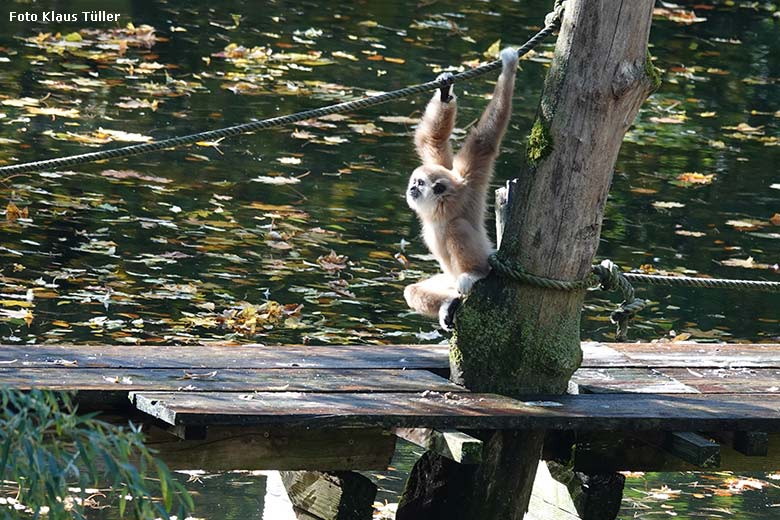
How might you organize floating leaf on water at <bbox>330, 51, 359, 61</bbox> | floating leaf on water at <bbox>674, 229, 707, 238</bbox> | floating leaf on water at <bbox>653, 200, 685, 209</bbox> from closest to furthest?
floating leaf on water at <bbox>674, 229, 707, 238</bbox> < floating leaf on water at <bbox>653, 200, 685, 209</bbox> < floating leaf on water at <bbox>330, 51, 359, 61</bbox>

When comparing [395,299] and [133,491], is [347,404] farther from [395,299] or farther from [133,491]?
[395,299]

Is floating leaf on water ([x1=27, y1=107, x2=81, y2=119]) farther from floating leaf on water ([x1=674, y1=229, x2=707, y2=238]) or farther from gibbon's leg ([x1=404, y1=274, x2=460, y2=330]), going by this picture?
gibbon's leg ([x1=404, y1=274, x2=460, y2=330])

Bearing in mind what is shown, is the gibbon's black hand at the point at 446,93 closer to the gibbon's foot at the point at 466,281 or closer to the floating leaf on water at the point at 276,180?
the gibbon's foot at the point at 466,281

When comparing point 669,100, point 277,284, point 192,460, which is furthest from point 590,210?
point 669,100

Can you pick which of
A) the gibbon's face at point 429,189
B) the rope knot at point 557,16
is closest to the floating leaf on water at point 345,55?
the gibbon's face at point 429,189

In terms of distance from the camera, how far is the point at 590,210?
17.4 ft

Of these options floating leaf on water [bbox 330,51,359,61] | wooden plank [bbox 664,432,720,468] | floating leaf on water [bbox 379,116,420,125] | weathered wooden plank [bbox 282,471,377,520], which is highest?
floating leaf on water [bbox 330,51,359,61]

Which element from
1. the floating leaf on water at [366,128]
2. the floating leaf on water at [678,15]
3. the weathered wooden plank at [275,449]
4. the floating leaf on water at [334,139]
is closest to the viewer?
the weathered wooden plank at [275,449]

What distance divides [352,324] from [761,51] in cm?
1189

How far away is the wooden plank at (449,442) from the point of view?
15.9 ft

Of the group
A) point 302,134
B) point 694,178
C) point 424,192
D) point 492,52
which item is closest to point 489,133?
point 424,192

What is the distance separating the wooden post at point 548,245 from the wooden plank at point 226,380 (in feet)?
0.87

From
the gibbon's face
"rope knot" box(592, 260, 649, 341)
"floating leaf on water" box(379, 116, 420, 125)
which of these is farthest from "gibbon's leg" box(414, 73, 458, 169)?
"floating leaf on water" box(379, 116, 420, 125)

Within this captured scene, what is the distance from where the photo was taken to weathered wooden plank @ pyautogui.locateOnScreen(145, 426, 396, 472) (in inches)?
201
